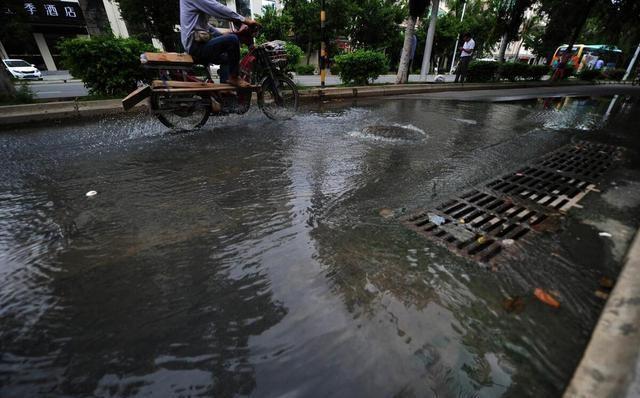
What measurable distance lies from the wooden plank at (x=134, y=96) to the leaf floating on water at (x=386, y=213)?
13.3ft

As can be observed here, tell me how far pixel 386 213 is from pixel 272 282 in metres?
1.27

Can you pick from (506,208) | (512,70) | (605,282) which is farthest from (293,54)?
(512,70)

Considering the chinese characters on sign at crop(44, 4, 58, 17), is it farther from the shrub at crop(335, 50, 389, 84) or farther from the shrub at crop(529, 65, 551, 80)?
the shrub at crop(529, 65, 551, 80)

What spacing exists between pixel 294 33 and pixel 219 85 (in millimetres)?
28685

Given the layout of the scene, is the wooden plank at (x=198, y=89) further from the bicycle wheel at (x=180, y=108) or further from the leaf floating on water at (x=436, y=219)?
the leaf floating on water at (x=436, y=219)

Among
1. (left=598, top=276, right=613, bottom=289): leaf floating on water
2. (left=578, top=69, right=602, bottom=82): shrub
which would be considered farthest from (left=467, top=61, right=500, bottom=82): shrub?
(left=598, top=276, right=613, bottom=289): leaf floating on water

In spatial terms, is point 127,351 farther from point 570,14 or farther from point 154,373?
point 570,14

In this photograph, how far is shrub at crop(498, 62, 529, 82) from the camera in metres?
16.8

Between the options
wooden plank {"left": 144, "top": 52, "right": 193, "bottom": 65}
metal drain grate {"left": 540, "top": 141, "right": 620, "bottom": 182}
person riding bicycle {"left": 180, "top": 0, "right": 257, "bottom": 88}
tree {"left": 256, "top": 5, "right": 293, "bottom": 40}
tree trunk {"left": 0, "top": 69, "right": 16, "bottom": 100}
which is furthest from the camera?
tree {"left": 256, "top": 5, "right": 293, "bottom": 40}

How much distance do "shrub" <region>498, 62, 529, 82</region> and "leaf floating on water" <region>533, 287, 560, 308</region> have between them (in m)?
18.4

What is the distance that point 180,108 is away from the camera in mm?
4805

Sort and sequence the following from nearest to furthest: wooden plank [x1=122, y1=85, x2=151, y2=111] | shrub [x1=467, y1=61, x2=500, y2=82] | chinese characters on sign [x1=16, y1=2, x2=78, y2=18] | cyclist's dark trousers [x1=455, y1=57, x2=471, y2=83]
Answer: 1. wooden plank [x1=122, y1=85, x2=151, y2=111]
2. cyclist's dark trousers [x1=455, y1=57, x2=471, y2=83]
3. shrub [x1=467, y1=61, x2=500, y2=82]
4. chinese characters on sign [x1=16, y1=2, x2=78, y2=18]

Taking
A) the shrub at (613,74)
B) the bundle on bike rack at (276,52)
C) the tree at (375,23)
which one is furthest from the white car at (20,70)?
the shrub at (613,74)

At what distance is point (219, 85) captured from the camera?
4.99 metres
